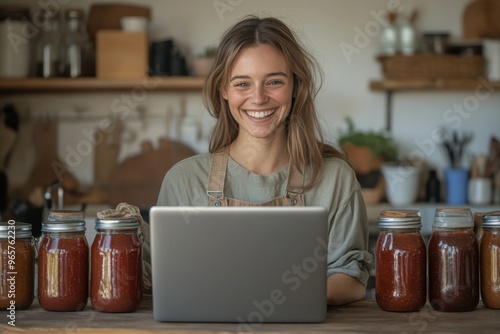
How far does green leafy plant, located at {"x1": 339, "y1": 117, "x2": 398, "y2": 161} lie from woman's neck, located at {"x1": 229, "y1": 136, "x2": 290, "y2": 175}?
2034mm

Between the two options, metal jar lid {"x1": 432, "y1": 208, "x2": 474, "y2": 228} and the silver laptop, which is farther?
metal jar lid {"x1": 432, "y1": 208, "x2": 474, "y2": 228}

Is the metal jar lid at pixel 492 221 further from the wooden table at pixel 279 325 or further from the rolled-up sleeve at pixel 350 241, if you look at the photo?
the rolled-up sleeve at pixel 350 241

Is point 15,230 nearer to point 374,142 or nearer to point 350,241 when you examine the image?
point 350,241

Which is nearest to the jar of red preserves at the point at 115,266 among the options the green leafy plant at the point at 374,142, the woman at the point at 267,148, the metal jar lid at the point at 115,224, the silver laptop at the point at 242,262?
the metal jar lid at the point at 115,224

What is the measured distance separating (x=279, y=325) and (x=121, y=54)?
2.83m

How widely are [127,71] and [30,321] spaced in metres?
2.67

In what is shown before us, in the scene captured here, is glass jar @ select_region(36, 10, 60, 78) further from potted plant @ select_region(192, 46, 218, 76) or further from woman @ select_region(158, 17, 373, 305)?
woman @ select_region(158, 17, 373, 305)

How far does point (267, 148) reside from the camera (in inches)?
88.9

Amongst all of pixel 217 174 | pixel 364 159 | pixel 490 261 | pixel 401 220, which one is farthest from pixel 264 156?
pixel 364 159

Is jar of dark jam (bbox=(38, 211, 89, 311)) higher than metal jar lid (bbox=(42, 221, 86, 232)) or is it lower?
lower

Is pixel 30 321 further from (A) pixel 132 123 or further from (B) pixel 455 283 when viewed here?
(A) pixel 132 123

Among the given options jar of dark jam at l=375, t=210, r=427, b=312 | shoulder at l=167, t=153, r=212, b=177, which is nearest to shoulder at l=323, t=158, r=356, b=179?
shoulder at l=167, t=153, r=212, b=177

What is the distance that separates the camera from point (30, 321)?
1710mm

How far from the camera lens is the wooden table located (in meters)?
1.62
